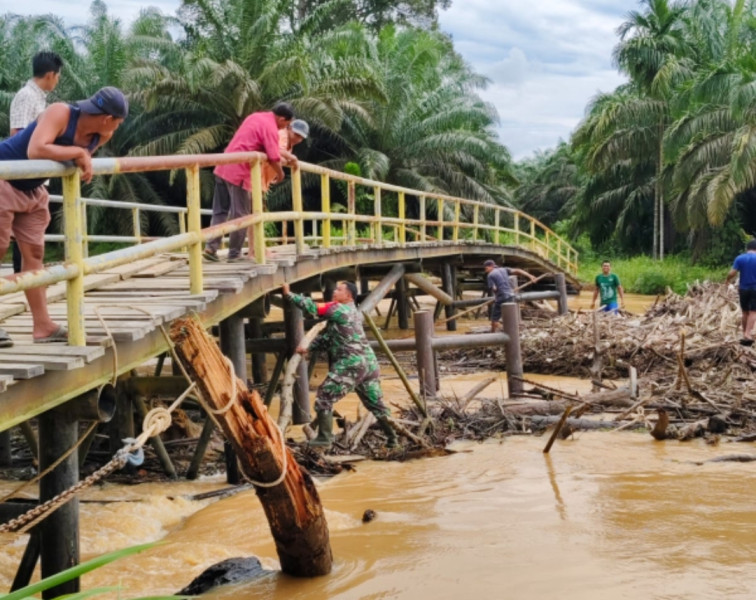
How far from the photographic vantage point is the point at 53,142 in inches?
170

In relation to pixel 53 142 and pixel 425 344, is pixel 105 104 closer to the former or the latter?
pixel 53 142

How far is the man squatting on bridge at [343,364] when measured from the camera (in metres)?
8.20

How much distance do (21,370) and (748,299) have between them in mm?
10532

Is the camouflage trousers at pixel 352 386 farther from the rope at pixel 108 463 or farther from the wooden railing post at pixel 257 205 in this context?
the rope at pixel 108 463

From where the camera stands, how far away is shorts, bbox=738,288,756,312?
1255 cm

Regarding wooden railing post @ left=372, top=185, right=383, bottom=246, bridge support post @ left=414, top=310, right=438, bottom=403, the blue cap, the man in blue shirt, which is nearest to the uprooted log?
the blue cap

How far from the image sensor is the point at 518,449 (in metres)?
8.55

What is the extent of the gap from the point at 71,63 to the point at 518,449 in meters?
22.5

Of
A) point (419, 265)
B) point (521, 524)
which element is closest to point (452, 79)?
point (419, 265)

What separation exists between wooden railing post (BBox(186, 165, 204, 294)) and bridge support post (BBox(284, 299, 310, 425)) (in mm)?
3488

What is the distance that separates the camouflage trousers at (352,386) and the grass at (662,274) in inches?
844

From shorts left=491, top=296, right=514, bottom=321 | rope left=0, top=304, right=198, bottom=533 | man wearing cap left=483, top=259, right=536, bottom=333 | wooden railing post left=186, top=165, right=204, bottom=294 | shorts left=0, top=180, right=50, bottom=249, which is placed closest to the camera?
rope left=0, top=304, right=198, bottom=533

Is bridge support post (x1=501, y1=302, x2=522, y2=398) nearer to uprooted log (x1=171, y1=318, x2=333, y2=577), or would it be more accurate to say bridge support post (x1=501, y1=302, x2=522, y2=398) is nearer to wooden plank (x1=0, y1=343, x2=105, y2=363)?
uprooted log (x1=171, y1=318, x2=333, y2=577)

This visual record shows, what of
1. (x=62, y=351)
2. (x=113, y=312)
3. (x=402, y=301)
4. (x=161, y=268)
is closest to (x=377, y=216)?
(x=161, y=268)
